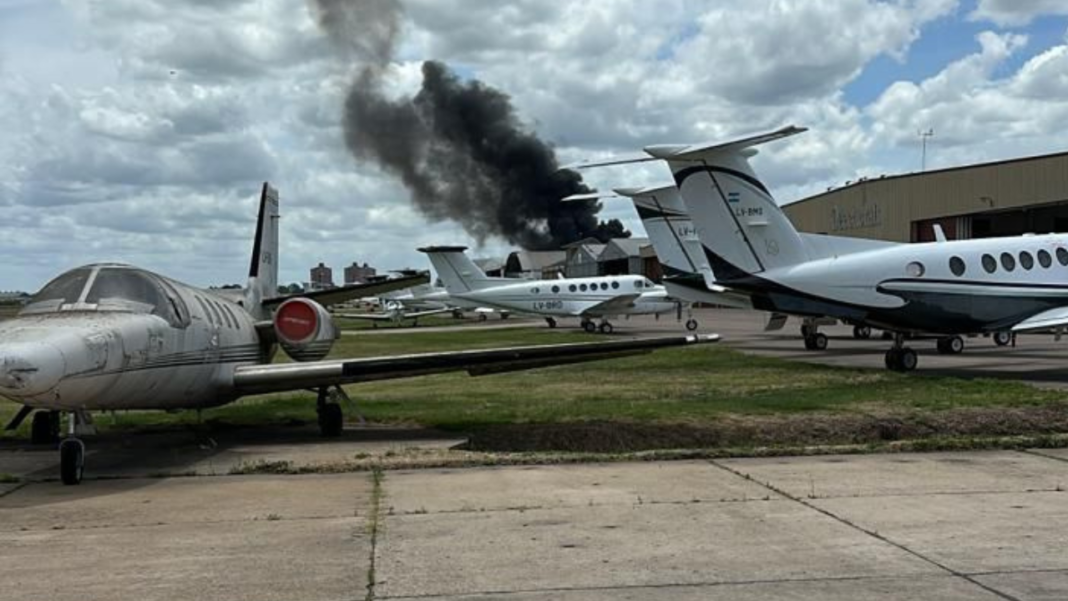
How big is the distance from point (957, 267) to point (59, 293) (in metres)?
15.9

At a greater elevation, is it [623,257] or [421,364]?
[623,257]

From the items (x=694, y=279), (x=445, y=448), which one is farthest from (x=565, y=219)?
(x=445, y=448)

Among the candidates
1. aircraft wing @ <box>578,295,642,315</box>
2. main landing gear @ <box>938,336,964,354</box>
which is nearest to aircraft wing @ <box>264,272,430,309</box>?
main landing gear @ <box>938,336,964,354</box>

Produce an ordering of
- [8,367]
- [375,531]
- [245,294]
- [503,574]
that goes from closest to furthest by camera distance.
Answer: [503,574] → [375,531] → [8,367] → [245,294]

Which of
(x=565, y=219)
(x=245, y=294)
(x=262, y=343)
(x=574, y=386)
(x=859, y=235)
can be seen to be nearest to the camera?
(x=262, y=343)

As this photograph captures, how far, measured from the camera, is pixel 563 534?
6.78 meters

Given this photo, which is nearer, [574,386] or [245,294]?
[245,294]

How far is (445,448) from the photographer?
36.3 feet

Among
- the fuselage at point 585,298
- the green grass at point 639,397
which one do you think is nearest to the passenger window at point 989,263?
the green grass at point 639,397

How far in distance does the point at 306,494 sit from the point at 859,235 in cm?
4697

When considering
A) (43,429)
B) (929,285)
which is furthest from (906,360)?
(43,429)

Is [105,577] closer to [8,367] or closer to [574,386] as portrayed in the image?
[8,367]

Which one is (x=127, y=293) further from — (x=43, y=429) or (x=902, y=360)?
(x=902, y=360)

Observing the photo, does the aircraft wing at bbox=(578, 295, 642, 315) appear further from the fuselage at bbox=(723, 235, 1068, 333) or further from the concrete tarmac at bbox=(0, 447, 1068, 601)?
the concrete tarmac at bbox=(0, 447, 1068, 601)
